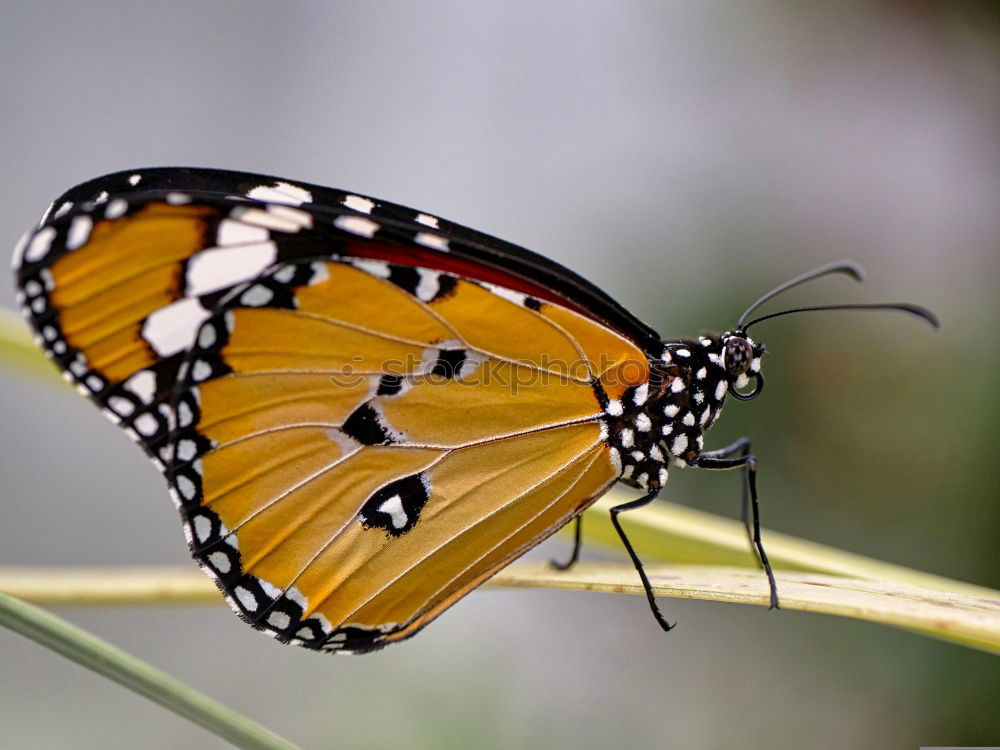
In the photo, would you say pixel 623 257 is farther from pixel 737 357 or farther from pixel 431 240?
pixel 431 240

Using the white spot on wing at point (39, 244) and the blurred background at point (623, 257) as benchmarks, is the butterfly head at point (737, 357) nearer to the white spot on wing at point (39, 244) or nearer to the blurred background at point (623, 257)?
the white spot on wing at point (39, 244)

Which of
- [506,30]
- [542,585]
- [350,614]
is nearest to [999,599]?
[542,585]

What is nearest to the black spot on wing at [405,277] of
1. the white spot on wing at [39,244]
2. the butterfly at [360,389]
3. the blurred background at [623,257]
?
the butterfly at [360,389]

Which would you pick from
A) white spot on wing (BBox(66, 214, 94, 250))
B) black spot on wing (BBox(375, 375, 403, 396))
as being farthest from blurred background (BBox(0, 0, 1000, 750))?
white spot on wing (BBox(66, 214, 94, 250))

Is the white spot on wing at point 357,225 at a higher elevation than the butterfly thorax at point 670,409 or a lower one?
higher

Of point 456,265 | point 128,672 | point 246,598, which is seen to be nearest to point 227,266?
point 456,265

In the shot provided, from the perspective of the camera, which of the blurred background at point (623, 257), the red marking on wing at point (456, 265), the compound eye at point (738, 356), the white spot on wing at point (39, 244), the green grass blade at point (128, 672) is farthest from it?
the blurred background at point (623, 257)

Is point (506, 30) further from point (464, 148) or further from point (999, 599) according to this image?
point (999, 599)

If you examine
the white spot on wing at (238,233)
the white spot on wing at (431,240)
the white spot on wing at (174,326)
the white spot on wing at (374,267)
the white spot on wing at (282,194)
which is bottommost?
the white spot on wing at (174,326)
